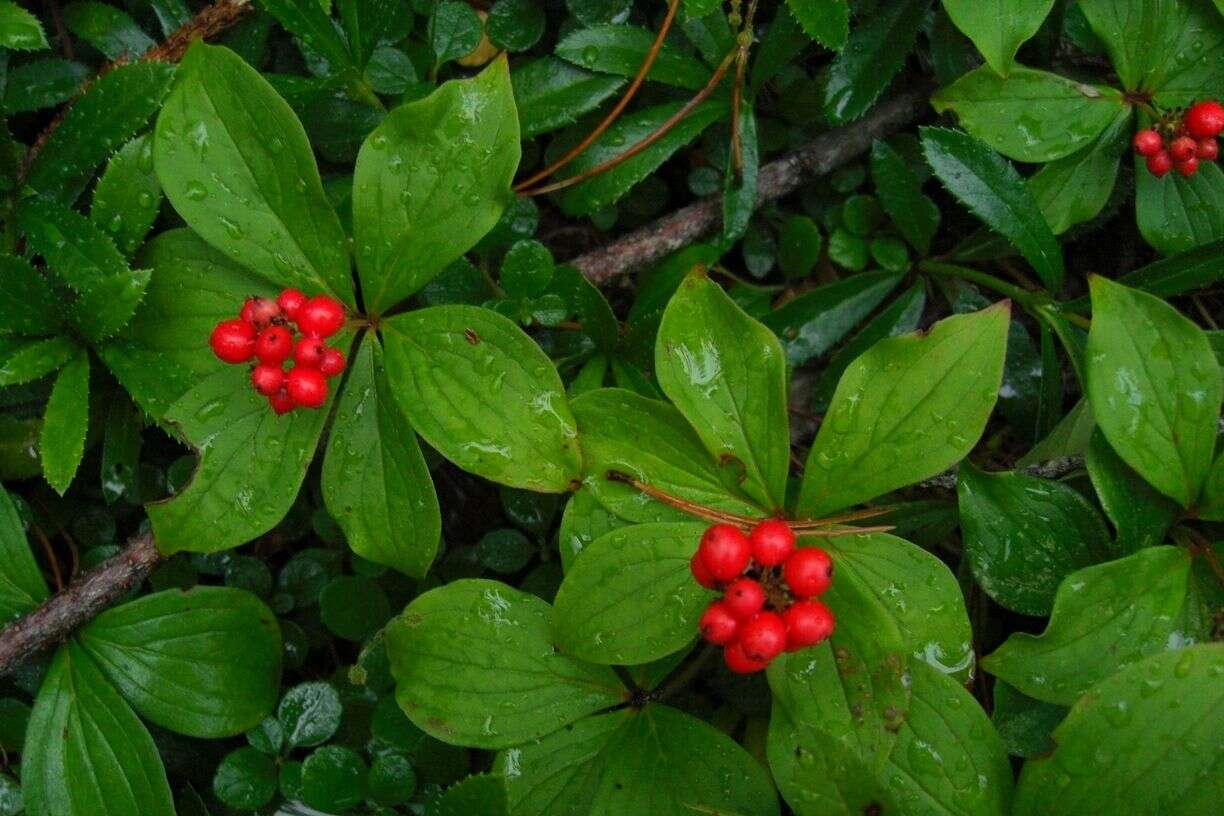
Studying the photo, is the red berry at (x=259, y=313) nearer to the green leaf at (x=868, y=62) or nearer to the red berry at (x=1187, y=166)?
the green leaf at (x=868, y=62)

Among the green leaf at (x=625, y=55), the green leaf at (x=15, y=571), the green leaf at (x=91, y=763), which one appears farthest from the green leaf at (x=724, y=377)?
the green leaf at (x=15, y=571)

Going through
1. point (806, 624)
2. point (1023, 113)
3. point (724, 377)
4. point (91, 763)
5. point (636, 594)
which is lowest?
point (91, 763)

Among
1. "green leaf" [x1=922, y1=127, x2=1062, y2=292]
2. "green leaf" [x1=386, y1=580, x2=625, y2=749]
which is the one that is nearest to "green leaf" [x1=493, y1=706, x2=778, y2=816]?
"green leaf" [x1=386, y1=580, x2=625, y2=749]

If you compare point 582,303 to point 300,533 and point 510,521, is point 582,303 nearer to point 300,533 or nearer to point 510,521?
point 510,521

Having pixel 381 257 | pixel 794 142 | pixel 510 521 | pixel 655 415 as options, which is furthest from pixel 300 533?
pixel 794 142

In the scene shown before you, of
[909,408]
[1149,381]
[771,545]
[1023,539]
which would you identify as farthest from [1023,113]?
[771,545]

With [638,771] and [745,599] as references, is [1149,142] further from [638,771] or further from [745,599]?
[638,771]

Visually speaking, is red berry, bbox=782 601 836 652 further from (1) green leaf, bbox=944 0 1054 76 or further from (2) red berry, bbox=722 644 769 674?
(1) green leaf, bbox=944 0 1054 76
